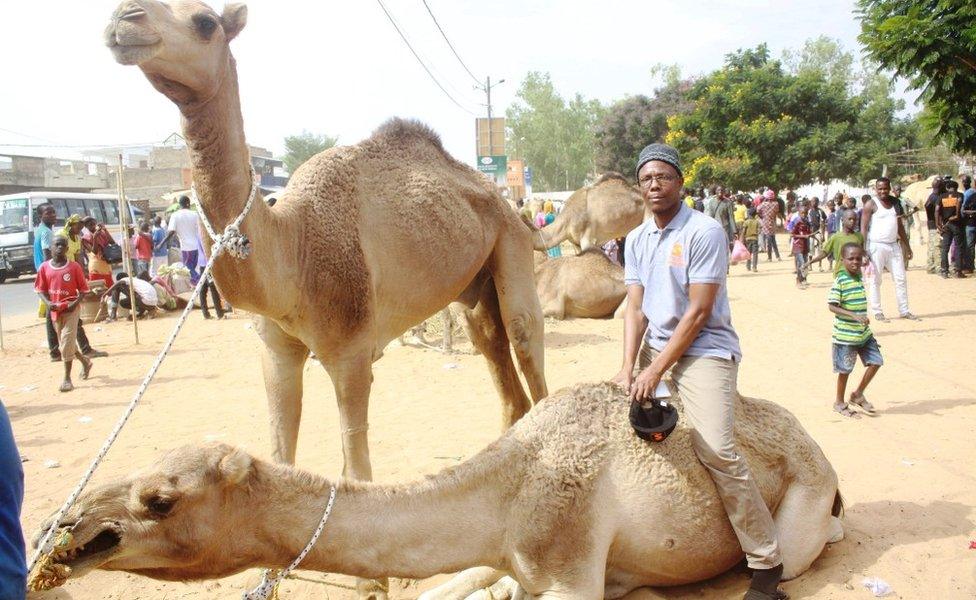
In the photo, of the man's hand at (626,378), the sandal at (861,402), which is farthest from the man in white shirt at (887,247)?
the man's hand at (626,378)

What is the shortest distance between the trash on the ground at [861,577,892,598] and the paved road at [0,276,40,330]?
1577cm

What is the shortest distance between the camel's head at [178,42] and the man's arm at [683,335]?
237cm

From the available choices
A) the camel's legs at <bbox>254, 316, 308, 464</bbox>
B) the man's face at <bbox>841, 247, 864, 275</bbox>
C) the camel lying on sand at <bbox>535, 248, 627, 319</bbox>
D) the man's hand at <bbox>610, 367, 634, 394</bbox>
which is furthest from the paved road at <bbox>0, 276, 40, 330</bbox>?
the man's face at <bbox>841, 247, 864, 275</bbox>

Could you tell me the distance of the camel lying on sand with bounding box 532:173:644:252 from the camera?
17031 mm

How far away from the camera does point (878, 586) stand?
354cm

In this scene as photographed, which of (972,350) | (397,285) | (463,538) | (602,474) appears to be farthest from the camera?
(972,350)

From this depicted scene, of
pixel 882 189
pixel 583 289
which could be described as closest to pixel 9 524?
pixel 583 289

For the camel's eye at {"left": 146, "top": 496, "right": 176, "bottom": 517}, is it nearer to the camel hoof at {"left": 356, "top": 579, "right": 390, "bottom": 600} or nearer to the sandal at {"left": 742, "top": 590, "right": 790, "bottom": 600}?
the camel hoof at {"left": 356, "top": 579, "right": 390, "bottom": 600}

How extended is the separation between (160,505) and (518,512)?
1.42m

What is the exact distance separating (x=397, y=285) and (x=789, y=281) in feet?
46.9

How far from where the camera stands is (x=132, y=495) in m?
2.33

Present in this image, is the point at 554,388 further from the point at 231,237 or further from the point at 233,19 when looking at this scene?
the point at 233,19

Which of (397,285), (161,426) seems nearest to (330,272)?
(397,285)

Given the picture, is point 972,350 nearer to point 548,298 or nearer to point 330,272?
point 548,298
